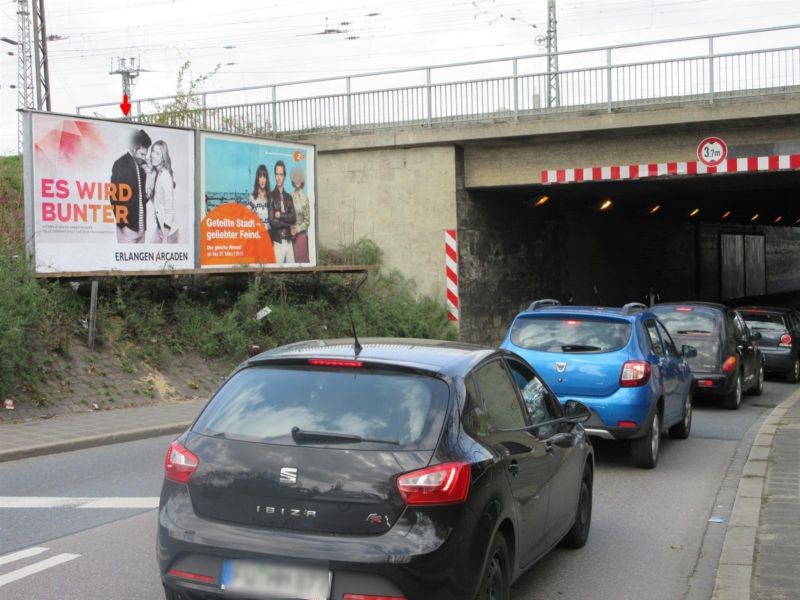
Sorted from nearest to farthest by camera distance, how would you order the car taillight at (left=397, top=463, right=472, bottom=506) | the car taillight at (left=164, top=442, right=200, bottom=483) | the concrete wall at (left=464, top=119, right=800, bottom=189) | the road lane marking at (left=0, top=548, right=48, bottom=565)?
1. the car taillight at (left=397, top=463, right=472, bottom=506)
2. the car taillight at (left=164, top=442, right=200, bottom=483)
3. the road lane marking at (left=0, top=548, right=48, bottom=565)
4. the concrete wall at (left=464, top=119, right=800, bottom=189)

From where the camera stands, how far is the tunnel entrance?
22.9 m

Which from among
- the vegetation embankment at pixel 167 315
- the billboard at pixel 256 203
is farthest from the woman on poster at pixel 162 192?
the vegetation embankment at pixel 167 315

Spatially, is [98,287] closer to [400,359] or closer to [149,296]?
[149,296]

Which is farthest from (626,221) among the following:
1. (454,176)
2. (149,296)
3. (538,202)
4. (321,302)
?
(149,296)

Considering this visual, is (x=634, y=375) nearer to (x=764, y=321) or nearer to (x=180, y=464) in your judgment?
(x=180, y=464)

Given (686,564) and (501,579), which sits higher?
(501,579)

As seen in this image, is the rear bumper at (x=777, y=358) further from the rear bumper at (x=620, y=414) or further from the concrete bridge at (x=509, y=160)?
the rear bumper at (x=620, y=414)

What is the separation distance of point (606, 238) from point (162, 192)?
17561mm

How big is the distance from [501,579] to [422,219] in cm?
1793

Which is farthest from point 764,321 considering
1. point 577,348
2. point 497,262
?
point 577,348

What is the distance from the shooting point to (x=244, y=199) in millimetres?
18391

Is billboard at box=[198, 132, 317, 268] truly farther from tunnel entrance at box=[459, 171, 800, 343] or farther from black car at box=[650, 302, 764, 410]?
black car at box=[650, 302, 764, 410]

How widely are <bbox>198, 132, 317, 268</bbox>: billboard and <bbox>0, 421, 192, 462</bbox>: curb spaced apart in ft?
18.9

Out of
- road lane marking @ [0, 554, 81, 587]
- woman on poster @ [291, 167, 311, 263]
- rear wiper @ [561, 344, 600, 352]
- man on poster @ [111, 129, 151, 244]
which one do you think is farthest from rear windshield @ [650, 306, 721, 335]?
road lane marking @ [0, 554, 81, 587]
